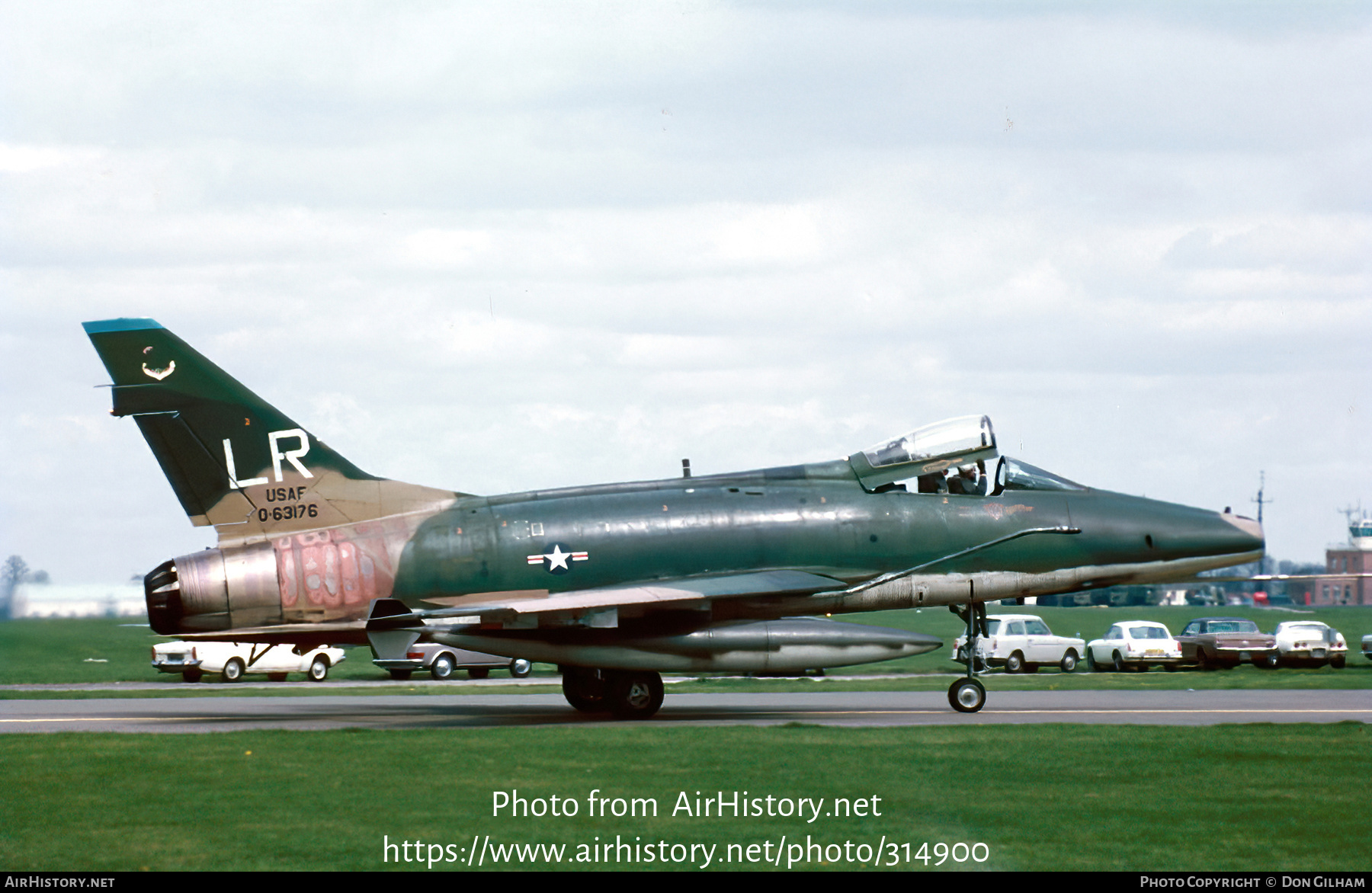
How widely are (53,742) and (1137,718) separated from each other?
623 inches

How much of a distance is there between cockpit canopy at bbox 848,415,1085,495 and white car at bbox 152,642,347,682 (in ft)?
73.3

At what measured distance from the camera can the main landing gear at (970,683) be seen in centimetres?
2236

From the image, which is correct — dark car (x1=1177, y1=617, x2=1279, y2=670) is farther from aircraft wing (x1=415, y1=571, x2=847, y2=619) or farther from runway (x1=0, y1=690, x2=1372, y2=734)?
aircraft wing (x1=415, y1=571, x2=847, y2=619)

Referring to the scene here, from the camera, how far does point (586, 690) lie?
912 inches

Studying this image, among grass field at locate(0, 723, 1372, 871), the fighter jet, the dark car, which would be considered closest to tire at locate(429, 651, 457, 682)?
the fighter jet

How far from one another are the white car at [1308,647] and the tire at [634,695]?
85.1 feet

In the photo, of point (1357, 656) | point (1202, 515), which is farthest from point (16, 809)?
point (1357, 656)

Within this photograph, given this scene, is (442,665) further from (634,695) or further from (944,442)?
(944,442)

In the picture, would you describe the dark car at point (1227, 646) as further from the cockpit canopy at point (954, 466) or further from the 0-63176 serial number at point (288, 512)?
the 0-63176 serial number at point (288, 512)

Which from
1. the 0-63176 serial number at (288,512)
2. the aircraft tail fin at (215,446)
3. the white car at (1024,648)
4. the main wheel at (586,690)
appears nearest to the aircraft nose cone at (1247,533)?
the main wheel at (586,690)

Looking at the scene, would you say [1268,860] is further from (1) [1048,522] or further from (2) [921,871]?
(1) [1048,522]

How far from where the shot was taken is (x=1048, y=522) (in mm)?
22422

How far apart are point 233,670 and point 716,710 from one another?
818 inches

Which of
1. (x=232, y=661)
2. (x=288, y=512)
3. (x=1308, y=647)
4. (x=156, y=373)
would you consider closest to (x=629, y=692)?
(x=288, y=512)
